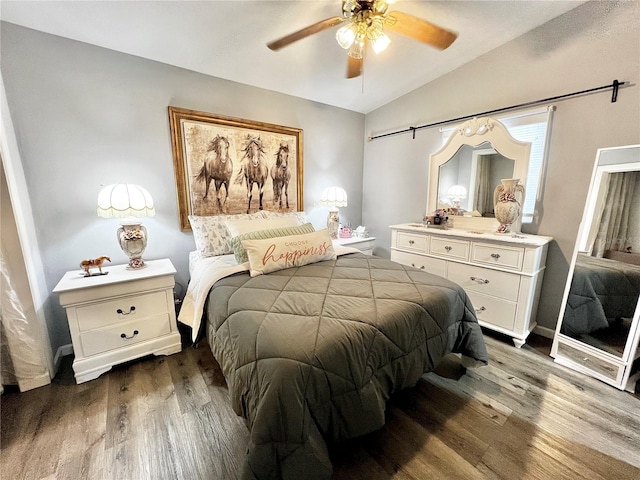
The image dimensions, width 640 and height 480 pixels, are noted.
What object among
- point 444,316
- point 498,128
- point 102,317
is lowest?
point 102,317

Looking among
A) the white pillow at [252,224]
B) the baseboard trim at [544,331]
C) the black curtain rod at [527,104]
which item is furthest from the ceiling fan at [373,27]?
the baseboard trim at [544,331]

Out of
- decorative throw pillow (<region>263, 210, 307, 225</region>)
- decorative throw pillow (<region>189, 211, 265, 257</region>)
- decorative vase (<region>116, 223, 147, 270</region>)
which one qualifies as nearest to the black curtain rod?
decorative throw pillow (<region>263, 210, 307, 225</region>)

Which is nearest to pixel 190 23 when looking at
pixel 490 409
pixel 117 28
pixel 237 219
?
pixel 117 28

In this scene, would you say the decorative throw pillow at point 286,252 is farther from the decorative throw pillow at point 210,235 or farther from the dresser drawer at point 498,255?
the dresser drawer at point 498,255

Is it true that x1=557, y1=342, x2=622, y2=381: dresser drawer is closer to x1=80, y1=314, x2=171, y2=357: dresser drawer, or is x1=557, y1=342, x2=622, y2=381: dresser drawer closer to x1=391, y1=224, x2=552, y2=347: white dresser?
x1=391, y1=224, x2=552, y2=347: white dresser

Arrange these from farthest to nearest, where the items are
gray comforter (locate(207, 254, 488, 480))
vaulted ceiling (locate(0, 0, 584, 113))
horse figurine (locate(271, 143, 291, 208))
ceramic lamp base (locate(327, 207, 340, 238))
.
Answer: ceramic lamp base (locate(327, 207, 340, 238)) → horse figurine (locate(271, 143, 291, 208)) → vaulted ceiling (locate(0, 0, 584, 113)) → gray comforter (locate(207, 254, 488, 480))

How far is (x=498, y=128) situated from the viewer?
236cm

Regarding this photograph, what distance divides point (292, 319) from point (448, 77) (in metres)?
2.94

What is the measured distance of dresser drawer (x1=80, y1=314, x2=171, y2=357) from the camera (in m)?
1.75

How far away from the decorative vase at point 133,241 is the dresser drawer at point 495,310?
280cm

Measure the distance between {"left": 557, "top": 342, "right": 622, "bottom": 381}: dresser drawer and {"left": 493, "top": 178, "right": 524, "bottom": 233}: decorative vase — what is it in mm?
971

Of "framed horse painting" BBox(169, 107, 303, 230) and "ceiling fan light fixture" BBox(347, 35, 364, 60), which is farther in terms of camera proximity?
"framed horse painting" BBox(169, 107, 303, 230)

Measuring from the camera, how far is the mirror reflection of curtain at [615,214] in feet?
5.74

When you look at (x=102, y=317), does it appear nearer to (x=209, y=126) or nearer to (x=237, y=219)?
(x=237, y=219)
